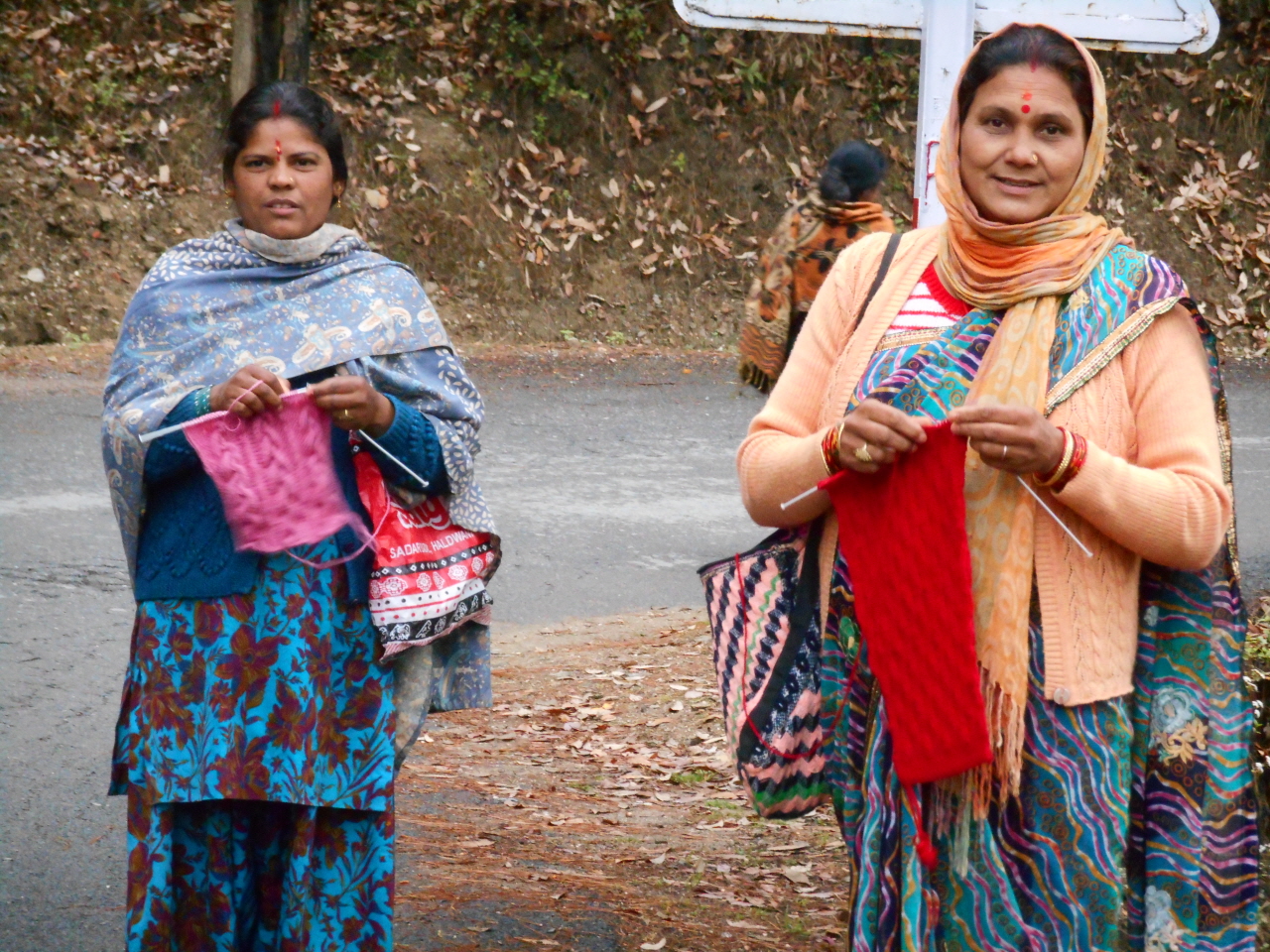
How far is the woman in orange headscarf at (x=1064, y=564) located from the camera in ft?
8.59

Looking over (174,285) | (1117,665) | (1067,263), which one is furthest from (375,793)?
(1067,263)

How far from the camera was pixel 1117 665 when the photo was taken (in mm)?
2631

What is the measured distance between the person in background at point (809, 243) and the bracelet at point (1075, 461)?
3.48m

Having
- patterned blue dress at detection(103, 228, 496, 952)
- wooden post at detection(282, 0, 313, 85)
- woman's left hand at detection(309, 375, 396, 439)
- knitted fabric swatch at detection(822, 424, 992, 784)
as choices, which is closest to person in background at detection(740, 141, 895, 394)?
patterned blue dress at detection(103, 228, 496, 952)

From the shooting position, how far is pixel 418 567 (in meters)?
3.39

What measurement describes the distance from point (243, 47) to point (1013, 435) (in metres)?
12.3

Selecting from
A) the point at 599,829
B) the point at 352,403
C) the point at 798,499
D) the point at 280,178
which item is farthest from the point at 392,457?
the point at 599,829

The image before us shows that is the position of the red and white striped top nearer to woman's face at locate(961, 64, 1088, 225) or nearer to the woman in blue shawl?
woman's face at locate(961, 64, 1088, 225)

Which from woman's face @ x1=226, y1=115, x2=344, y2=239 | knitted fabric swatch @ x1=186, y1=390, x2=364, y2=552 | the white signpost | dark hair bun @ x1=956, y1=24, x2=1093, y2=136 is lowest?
knitted fabric swatch @ x1=186, y1=390, x2=364, y2=552

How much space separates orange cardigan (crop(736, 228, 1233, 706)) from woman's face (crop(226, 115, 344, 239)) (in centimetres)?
128

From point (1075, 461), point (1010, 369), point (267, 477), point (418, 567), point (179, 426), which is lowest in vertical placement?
point (418, 567)

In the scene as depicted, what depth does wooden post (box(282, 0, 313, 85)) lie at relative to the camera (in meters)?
13.4

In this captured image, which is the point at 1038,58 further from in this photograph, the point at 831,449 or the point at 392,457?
the point at 392,457

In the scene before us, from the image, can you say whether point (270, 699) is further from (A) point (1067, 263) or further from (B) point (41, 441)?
(B) point (41, 441)
